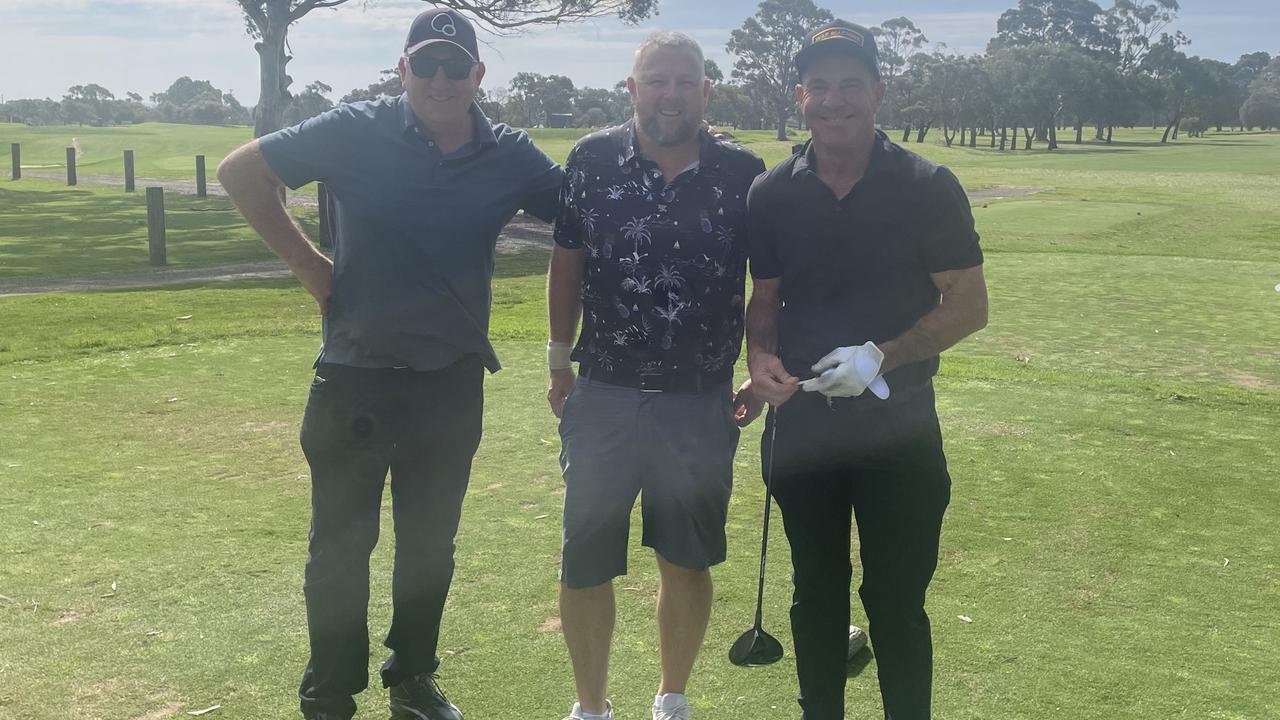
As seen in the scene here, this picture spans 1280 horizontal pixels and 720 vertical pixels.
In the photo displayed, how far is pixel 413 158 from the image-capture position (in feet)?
12.2

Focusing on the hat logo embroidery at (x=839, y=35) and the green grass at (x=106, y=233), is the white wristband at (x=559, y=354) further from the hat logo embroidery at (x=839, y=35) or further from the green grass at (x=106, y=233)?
the green grass at (x=106, y=233)

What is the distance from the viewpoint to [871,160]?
3.26 m

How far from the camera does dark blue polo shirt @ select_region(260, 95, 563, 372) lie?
3.69 metres

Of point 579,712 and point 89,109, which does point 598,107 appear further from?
point 579,712

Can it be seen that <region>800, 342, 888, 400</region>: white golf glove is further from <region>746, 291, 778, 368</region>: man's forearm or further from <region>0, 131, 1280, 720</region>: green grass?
<region>0, 131, 1280, 720</region>: green grass

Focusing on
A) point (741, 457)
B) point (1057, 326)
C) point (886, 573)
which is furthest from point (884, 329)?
point (1057, 326)

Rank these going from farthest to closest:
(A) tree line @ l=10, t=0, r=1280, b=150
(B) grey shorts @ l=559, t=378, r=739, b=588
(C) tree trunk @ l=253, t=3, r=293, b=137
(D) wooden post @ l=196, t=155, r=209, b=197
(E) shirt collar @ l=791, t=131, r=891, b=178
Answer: (A) tree line @ l=10, t=0, r=1280, b=150 → (D) wooden post @ l=196, t=155, r=209, b=197 → (C) tree trunk @ l=253, t=3, r=293, b=137 → (B) grey shorts @ l=559, t=378, r=739, b=588 → (E) shirt collar @ l=791, t=131, r=891, b=178

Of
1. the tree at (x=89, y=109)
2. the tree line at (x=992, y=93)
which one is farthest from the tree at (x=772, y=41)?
the tree at (x=89, y=109)

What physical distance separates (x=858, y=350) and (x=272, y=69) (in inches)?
1091

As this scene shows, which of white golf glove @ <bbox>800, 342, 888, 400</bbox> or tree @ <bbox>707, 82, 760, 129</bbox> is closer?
white golf glove @ <bbox>800, 342, 888, 400</bbox>

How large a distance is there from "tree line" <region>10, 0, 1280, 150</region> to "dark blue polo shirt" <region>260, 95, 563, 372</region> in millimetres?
70193

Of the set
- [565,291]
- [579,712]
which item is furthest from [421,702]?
[565,291]

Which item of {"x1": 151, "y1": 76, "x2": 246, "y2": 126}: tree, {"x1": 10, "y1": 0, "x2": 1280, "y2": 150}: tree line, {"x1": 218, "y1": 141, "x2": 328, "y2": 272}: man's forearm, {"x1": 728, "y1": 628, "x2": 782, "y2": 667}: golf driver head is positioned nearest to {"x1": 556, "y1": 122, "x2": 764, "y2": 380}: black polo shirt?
{"x1": 728, "y1": 628, "x2": 782, "y2": 667}: golf driver head

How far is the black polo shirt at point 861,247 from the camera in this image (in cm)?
319
